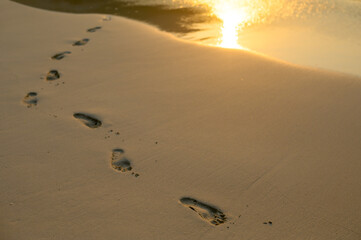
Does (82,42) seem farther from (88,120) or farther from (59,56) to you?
(88,120)

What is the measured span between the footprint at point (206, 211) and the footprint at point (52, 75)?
1.90 metres

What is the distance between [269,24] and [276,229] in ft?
10.9

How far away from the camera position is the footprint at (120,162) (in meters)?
2.32

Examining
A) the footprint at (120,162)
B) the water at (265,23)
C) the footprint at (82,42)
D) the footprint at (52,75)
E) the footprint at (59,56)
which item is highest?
the water at (265,23)

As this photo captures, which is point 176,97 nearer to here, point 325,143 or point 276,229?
point 325,143

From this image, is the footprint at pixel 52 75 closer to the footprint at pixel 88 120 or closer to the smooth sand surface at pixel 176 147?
the smooth sand surface at pixel 176 147

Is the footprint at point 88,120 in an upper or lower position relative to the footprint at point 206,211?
upper

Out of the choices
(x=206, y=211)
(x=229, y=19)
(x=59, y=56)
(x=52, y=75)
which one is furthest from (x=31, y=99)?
(x=229, y=19)

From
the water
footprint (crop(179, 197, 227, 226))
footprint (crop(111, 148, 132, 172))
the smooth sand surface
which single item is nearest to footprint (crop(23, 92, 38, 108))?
the smooth sand surface

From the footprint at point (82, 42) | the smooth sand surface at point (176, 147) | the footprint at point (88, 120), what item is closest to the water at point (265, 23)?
the smooth sand surface at point (176, 147)

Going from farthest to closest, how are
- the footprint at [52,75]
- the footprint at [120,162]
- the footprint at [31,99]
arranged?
1. the footprint at [52,75]
2. the footprint at [31,99]
3. the footprint at [120,162]

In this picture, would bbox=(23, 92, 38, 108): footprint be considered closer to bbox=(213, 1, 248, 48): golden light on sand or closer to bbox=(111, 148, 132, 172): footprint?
bbox=(111, 148, 132, 172): footprint

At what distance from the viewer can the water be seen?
3909 millimetres

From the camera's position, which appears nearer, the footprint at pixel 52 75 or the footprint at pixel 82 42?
the footprint at pixel 52 75
